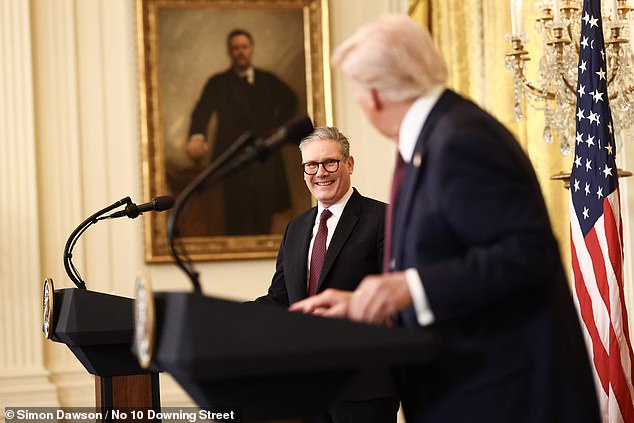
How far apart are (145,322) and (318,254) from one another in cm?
199

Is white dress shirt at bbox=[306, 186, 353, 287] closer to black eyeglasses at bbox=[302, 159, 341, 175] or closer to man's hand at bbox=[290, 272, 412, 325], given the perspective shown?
black eyeglasses at bbox=[302, 159, 341, 175]

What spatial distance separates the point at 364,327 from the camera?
2010 millimetres

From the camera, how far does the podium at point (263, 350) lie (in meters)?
1.92

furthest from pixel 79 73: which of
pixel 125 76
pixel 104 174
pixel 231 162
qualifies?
pixel 231 162

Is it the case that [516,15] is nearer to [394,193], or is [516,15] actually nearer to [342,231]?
[342,231]

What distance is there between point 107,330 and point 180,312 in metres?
1.91

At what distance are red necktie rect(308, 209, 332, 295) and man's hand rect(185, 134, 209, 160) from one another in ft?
11.7

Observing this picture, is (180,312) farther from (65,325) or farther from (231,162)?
(65,325)

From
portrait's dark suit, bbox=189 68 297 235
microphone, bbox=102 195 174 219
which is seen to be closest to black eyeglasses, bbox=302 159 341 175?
microphone, bbox=102 195 174 219

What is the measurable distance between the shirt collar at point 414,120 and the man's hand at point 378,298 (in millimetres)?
390

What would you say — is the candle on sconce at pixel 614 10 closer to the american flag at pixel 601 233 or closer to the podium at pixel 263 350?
the american flag at pixel 601 233

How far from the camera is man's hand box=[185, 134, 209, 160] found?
298 inches

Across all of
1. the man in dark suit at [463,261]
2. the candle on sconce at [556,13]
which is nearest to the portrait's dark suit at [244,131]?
the candle on sconce at [556,13]

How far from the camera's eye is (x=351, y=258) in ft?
13.0
